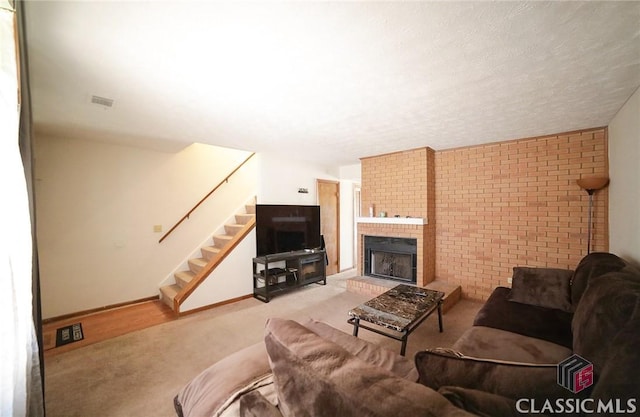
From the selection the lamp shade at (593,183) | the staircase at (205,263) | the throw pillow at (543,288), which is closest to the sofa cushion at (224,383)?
the staircase at (205,263)

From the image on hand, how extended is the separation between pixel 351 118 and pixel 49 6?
7.24 feet

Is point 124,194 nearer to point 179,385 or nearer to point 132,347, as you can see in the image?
point 132,347

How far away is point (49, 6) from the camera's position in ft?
3.90

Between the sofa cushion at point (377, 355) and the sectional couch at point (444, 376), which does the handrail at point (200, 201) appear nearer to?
the sectional couch at point (444, 376)

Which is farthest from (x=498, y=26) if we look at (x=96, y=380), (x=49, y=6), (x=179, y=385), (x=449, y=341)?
(x=96, y=380)

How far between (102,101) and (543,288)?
4.63 metres

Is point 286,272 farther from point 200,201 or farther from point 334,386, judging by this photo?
point 334,386

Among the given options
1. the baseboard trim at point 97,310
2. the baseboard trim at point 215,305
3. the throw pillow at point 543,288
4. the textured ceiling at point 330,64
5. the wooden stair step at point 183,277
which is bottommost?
the baseboard trim at point 215,305

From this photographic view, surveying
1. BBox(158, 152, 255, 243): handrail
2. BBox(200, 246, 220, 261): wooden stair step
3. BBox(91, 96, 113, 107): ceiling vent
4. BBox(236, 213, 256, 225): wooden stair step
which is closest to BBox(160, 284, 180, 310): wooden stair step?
BBox(200, 246, 220, 261): wooden stair step

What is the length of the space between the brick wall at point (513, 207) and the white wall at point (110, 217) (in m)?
4.36

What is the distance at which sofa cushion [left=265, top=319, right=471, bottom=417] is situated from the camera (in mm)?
617

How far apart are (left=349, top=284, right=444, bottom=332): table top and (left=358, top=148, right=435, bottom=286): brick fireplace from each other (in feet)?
4.04

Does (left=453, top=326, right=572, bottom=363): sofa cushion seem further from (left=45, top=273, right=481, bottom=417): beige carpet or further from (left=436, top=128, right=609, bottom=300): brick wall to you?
(left=436, top=128, right=609, bottom=300): brick wall

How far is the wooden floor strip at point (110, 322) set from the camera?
262 centimetres
